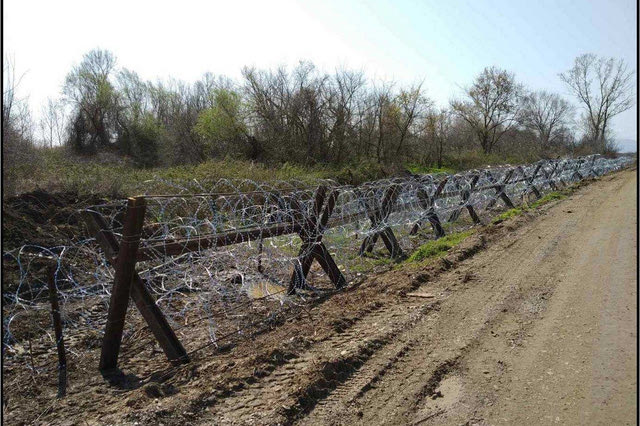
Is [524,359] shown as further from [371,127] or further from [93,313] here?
[371,127]

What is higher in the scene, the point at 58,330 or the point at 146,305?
the point at 146,305

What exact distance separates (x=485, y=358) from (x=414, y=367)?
0.68 m

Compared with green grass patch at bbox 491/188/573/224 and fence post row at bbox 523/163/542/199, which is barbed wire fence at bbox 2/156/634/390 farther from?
fence post row at bbox 523/163/542/199

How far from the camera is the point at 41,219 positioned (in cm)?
1026

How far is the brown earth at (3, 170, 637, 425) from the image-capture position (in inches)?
128

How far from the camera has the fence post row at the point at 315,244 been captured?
6.38 meters

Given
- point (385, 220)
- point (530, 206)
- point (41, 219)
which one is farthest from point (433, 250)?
point (41, 219)

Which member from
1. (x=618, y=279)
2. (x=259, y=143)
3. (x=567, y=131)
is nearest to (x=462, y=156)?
(x=259, y=143)

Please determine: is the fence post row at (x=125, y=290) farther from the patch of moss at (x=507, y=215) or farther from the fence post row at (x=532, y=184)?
the fence post row at (x=532, y=184)

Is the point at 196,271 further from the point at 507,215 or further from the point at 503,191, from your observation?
the point at 503,191

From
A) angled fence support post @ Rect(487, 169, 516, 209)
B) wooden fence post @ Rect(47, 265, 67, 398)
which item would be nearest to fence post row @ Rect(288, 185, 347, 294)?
wooden fence post @ Rect(47, 265, 67, 398)

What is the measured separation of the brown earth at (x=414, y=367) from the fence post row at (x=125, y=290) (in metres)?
0.22

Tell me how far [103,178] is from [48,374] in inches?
423

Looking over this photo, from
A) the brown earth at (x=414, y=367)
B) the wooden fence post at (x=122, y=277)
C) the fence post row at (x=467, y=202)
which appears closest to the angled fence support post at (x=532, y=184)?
the fence post row at (x=467, y=202)
